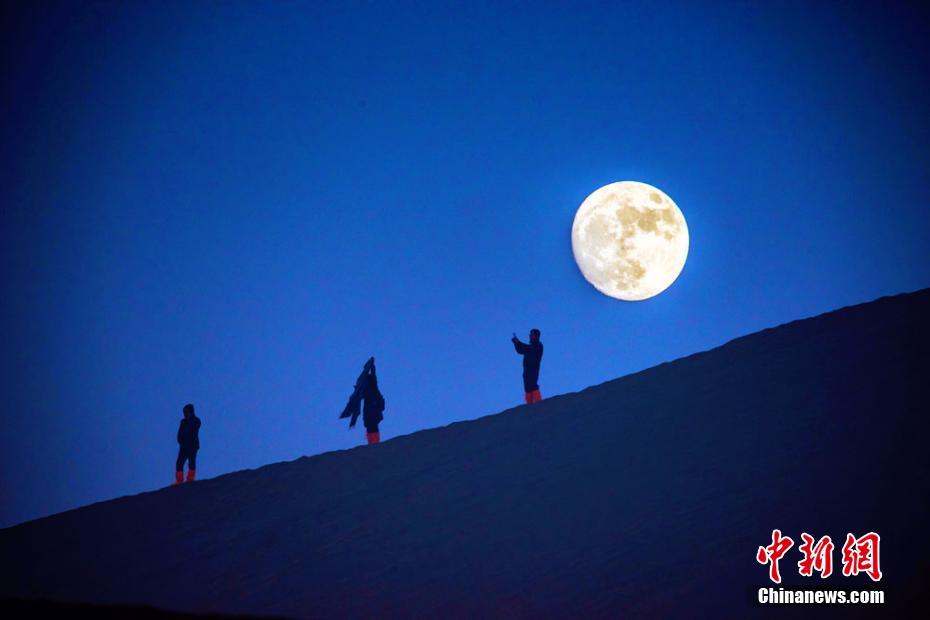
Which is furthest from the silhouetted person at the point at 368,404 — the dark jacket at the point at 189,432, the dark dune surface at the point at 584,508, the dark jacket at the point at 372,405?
the dark jacket at the point at 189,432

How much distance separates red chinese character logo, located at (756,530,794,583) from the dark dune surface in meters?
0.07

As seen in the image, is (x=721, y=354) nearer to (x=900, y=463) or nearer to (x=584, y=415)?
(x=584, y=415)

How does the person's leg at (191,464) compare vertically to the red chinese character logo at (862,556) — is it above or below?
above

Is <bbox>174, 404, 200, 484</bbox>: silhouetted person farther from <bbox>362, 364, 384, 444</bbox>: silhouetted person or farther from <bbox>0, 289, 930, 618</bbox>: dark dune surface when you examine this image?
<bbox>362, 364, 384, 444</bbox>: silhouetted person

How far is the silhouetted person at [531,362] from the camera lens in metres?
13.7

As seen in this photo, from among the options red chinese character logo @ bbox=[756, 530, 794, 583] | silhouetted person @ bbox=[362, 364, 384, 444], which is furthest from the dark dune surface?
silhouetted person @ bbox=[362, 364, 384, 444]

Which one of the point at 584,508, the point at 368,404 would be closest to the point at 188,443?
the point at 368,404

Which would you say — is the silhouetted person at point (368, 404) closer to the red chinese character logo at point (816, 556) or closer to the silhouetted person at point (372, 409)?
the silhouetted person at point (372, 409)

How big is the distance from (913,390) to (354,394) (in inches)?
372

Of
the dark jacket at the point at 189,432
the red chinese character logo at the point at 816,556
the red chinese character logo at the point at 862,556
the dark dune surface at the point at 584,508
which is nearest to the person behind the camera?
the red chinese character logo at the point at 862,556

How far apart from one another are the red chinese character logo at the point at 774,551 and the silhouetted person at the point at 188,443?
10987 millimetres

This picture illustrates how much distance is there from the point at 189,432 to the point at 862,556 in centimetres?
1179

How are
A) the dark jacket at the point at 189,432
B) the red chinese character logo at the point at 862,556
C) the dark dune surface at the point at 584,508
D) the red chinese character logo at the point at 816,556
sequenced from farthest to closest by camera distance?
the dark jacket at the point at 189,432 → the dark dune surface at the point at 584,508 → the red chinese character logo at the point at 816,556 → the red chinese character logo at the point at 862,556

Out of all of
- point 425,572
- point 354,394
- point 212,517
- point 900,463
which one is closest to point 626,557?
point 425,572
